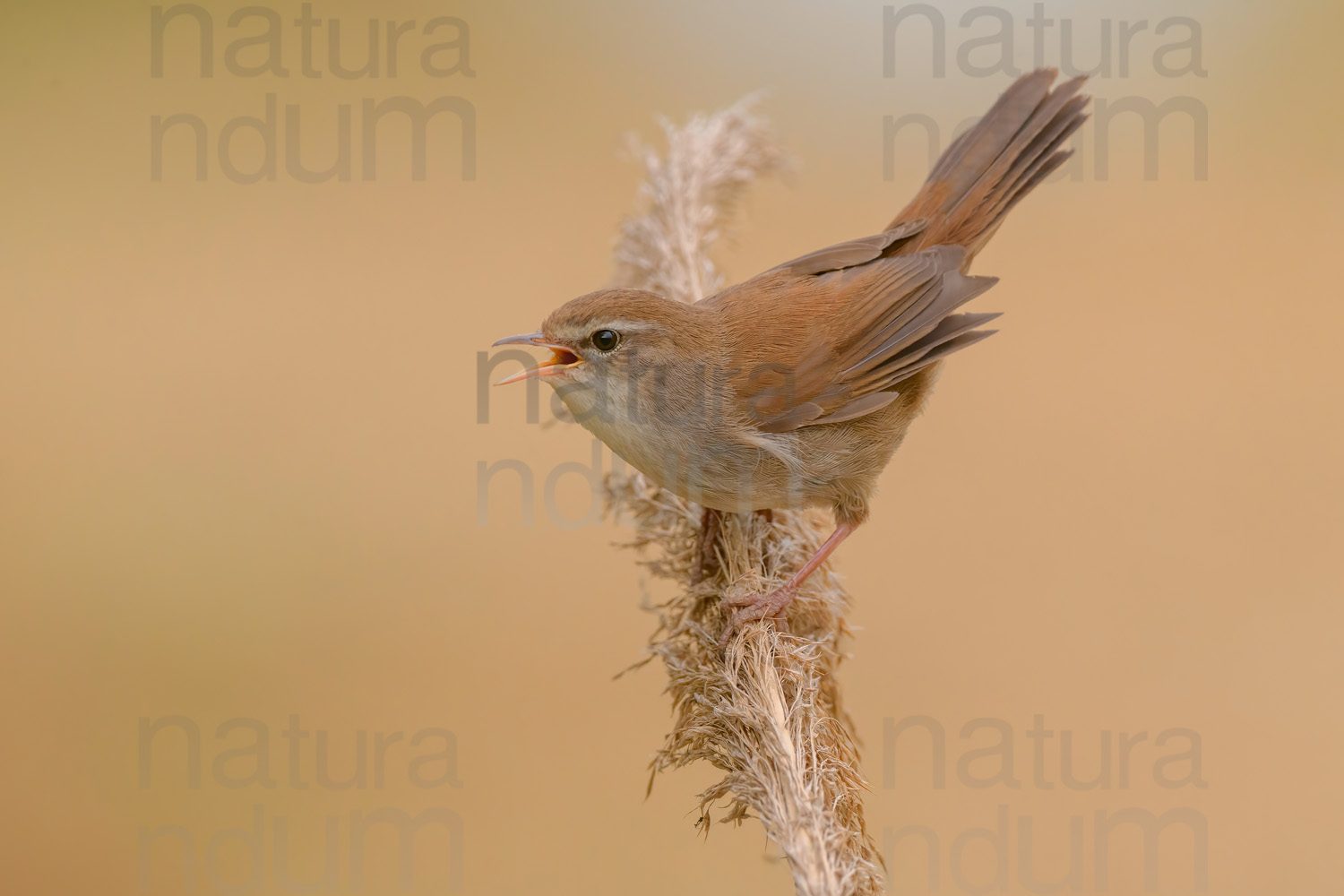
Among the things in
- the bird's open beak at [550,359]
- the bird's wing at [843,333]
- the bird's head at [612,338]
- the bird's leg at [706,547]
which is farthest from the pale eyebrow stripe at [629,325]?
the bird's leg at [706,547]

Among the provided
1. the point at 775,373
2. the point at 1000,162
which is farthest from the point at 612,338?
the point at 1000,162

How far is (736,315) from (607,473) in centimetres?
69

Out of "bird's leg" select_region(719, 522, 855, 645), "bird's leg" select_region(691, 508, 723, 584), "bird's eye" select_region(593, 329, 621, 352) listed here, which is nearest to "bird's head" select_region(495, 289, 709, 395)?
"bird's eye" select_region(593, 329, 621, 352)

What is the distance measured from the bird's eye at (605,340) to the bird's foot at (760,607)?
758 millimetres

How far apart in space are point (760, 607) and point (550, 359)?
93 centimetres

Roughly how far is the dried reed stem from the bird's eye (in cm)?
56

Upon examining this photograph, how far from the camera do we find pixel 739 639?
6.18 feet

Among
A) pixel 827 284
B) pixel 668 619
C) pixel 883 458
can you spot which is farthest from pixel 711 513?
pixel 827 284

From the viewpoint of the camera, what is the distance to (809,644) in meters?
1.89

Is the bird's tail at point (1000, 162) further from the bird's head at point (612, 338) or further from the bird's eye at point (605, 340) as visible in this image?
the bird's eye at point (605, 340)

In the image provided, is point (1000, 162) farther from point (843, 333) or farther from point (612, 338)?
point (612, 338)

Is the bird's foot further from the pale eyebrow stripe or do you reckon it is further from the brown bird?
the pale eyebrow stripe

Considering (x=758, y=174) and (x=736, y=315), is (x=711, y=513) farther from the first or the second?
(x=758, y=174)

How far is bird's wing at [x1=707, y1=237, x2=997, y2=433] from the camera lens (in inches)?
94.2
